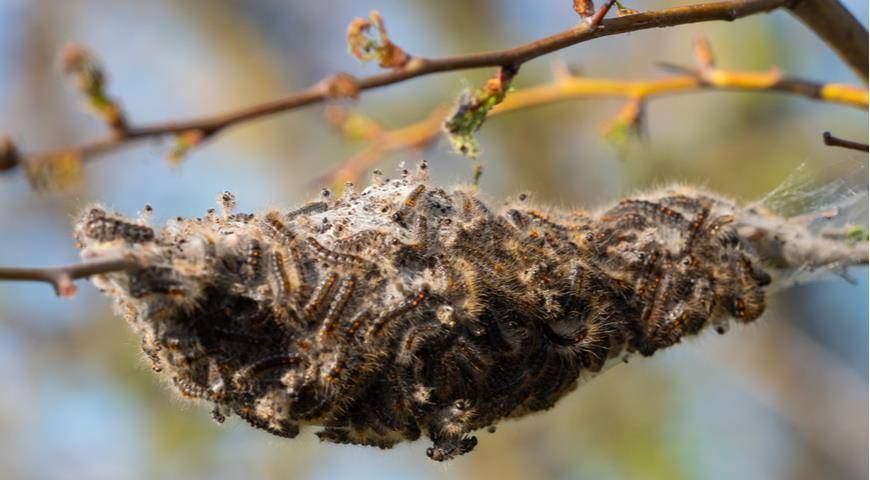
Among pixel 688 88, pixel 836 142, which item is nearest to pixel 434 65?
pixel 836 142

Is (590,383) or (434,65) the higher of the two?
(434,65)

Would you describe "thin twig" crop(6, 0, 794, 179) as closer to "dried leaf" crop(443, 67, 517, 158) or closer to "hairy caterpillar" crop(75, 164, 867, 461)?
"dried leaf" crop(443, 67, 517, 158)

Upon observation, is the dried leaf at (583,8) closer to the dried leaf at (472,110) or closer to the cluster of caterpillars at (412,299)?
the dried leaf at (472,110)

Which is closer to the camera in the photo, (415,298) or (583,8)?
(583,8)

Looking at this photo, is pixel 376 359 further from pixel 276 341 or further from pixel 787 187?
pixel 787 187

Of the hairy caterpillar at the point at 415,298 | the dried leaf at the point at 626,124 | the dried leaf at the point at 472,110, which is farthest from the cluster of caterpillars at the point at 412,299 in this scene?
the dried leaf at the point at 626,124

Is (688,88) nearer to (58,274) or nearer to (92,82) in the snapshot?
(92,82)
